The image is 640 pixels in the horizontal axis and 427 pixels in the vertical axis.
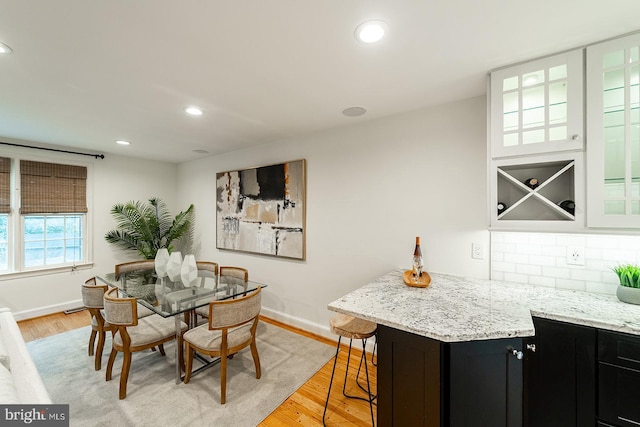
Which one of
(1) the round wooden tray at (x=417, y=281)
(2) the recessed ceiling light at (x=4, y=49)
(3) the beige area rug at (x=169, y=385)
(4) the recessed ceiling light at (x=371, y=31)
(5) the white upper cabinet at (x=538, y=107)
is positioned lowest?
(3) the beige area rug at (x=169, y=385)

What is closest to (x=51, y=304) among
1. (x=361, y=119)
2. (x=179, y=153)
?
(x=179, y=153)

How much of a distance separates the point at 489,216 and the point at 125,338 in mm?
2855

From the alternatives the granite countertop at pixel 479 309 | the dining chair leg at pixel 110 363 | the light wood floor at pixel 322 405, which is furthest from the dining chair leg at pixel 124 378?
the granite countertop at pixel 479 309

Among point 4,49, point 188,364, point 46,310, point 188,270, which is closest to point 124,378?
point 188,364

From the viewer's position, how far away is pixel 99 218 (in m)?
4.12

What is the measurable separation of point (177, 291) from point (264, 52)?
223 cm

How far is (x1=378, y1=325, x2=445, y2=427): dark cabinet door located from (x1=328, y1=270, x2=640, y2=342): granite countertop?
9 cm

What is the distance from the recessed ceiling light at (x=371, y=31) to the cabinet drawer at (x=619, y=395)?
2.02 metres

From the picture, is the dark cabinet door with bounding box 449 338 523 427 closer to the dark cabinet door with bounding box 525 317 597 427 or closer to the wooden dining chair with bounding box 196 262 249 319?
the dark cabinet door with bounding box 525 317 597 427

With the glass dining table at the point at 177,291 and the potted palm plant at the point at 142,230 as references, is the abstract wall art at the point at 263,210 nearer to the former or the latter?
the glass dining table at the point at 177,291

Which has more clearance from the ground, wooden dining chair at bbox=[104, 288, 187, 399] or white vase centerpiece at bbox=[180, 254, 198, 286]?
white vase centerpiece at bbox=[180, 254, 198, 286]

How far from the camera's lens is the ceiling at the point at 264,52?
47.5 inches

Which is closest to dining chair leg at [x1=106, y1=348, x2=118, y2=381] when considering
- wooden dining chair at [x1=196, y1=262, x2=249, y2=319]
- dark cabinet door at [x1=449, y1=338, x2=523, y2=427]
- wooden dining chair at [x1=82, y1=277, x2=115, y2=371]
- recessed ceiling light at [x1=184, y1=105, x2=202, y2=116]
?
wooden dining chair at [x1=82, y1=277, x2=115, y2=371]

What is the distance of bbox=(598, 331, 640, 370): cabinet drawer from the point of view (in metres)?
1.19
